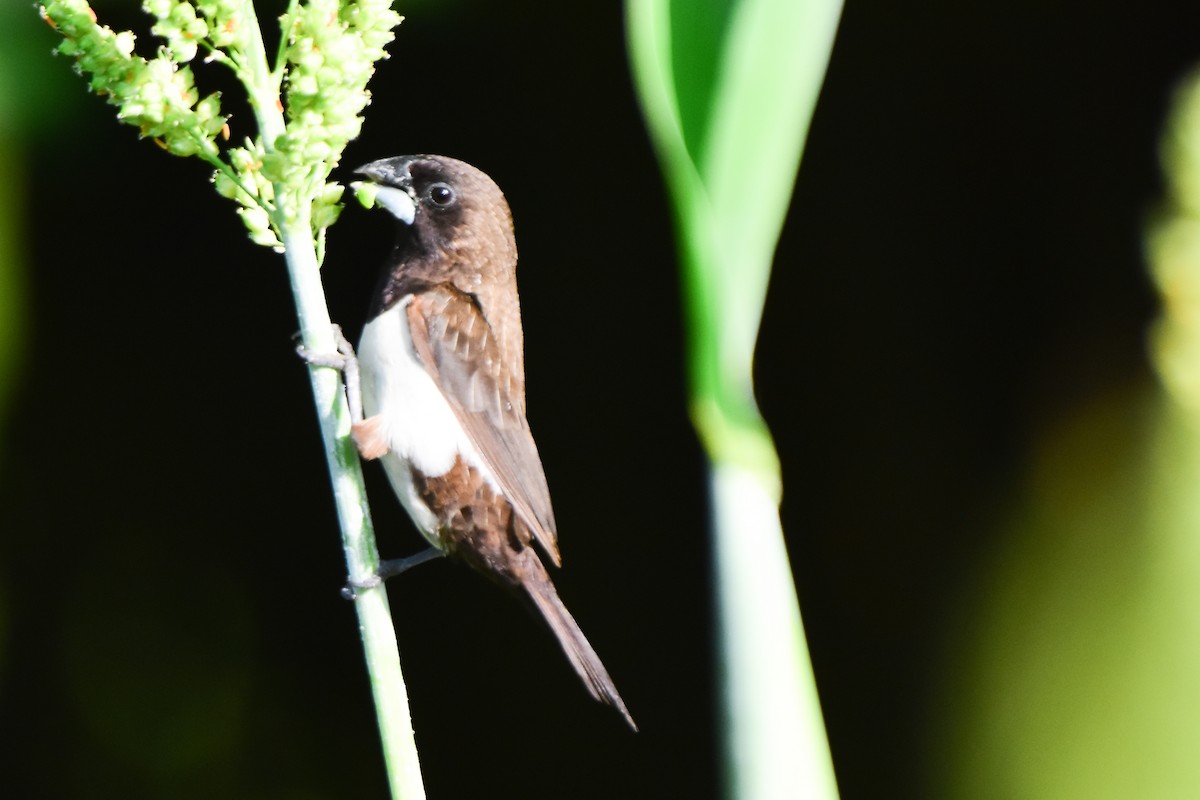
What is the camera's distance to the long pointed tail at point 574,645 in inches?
28.3

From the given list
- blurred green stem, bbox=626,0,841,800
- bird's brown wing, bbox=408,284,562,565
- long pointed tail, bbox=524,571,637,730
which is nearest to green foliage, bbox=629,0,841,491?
blurred green stem, bbox=626,0,841,800

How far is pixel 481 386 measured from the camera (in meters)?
0.89

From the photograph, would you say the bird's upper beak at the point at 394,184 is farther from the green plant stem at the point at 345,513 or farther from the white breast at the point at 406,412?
the green plant stem at the point at 345,513

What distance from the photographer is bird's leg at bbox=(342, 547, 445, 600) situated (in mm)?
470

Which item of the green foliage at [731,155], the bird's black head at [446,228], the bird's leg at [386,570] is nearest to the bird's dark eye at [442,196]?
the bird's black head at [446,228]

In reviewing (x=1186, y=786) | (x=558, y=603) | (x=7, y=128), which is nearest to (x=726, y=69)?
(x=1186, y=786)

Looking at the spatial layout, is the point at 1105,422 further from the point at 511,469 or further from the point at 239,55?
the point at 239,55

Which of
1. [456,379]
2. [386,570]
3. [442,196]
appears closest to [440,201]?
[442,196]

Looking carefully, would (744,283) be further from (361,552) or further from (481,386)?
(481,386)

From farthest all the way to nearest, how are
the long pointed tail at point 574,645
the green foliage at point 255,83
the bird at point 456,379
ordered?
the bird at point 456,379, the long pointed tail at point 574,645, the green foliage at point 255,83

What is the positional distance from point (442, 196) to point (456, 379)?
139 millimetres

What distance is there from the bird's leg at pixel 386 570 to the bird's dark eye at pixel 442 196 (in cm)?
26

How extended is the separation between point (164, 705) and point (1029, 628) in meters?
0.86

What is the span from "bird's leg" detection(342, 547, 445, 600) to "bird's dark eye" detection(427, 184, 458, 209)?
0.26 meters
